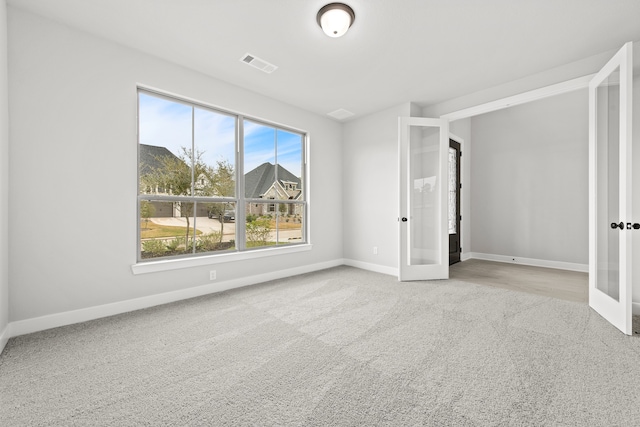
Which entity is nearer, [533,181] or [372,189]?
[372,189]

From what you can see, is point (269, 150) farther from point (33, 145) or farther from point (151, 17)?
point (33, 145)

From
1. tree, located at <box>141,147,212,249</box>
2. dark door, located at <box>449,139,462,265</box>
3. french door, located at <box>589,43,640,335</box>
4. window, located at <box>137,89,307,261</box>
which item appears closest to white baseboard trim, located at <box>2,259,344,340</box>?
window, located at <box>137,89,307,261</box>

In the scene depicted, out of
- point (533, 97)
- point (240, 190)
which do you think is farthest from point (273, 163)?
point (533, 97)

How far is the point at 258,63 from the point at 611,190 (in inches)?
153

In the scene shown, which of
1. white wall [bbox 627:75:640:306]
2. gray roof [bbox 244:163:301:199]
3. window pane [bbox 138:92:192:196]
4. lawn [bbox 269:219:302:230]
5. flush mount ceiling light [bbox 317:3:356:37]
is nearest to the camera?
flush mount ceiling light [bbox 317:3:356:37]

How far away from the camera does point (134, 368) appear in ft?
5.92

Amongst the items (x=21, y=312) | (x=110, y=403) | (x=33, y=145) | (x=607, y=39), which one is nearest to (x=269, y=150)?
(x=33, y=145)

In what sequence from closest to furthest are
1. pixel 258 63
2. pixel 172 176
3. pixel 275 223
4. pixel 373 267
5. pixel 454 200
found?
pixel 258 63 < pixel 172 176 < pixel 275 223 < pixel 373 267 < pixel 454 200

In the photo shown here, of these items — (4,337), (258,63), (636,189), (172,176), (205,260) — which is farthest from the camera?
(172,176)

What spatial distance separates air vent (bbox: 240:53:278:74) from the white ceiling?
0.24 feet

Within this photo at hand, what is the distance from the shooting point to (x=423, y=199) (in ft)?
13.8

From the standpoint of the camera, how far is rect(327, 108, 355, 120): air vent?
4625 millimetres

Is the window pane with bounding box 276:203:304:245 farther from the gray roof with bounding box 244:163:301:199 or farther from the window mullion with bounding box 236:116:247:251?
the window mullion with bounding box 236:116:247:251

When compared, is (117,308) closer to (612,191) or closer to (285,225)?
(285,225)
